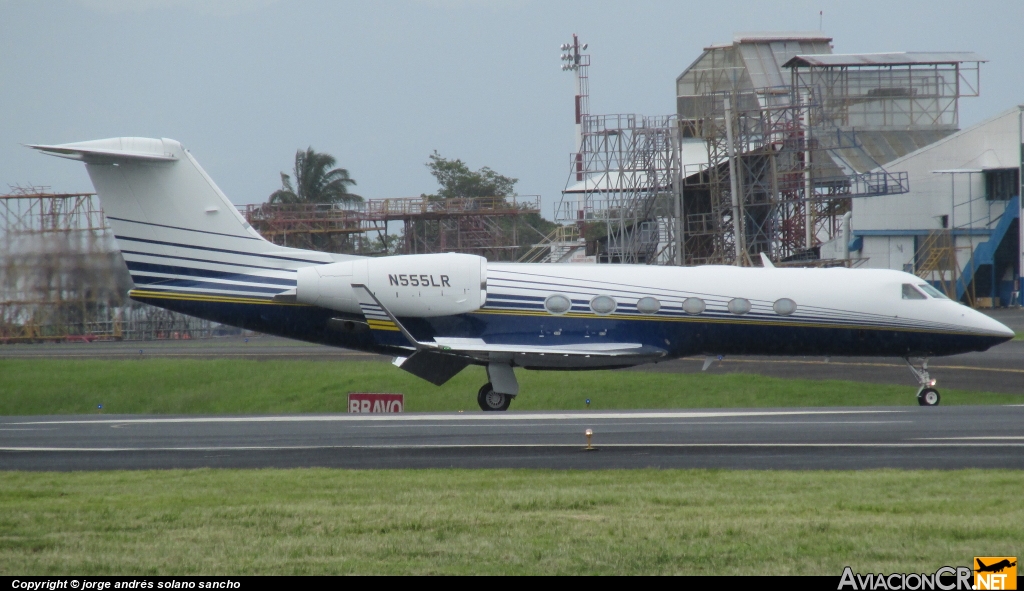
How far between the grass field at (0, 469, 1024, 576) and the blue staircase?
40.9 meters

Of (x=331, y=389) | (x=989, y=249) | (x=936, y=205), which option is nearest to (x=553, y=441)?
(x=331, y=389)

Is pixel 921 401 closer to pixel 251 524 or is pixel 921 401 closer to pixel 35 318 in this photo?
pixel 251 524

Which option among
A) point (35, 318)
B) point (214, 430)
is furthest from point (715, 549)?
point (35, 318)

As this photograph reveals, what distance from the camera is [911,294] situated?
20781mm

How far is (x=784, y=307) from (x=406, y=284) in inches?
280

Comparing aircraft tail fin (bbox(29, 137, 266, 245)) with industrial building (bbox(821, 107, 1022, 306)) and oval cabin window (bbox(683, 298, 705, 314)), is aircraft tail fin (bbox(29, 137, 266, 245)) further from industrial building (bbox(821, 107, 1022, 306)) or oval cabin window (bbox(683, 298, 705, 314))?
industrial building (bbox(821, 107, 1022, 306))

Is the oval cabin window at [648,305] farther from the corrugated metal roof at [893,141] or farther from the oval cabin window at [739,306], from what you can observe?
the corrugated metal roof at [893,141]

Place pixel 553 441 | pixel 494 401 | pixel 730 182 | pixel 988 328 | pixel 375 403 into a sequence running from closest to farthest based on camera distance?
pixel 553 441
pixel 494 401
pixel 988 328
pixel 375 403
pixel 730 182

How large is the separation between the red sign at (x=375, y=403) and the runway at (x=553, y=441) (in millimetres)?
3715

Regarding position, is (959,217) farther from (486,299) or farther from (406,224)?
(486,299)

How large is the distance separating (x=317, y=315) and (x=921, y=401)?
11.3m

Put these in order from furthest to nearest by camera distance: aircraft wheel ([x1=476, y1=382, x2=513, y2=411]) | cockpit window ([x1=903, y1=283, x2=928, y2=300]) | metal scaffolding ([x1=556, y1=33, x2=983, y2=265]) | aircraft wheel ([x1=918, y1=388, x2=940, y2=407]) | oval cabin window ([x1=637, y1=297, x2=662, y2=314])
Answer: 1. metal scaffolding ([x1=556, y1=33, x2=983, y2=265])
2. cockpit window ([x1=903, y1=283, x2=928, y2=300])
3. aircraft wheel ([x1=476, y1=382, x2=513, y2=411])
4. oval cabin window ([x1=637, y1=297, x2=662, y2=314])
5. aircraft wheel ([x1=918, y1=388, x2=940, y2=407])

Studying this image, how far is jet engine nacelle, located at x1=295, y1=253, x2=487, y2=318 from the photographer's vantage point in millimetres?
19938

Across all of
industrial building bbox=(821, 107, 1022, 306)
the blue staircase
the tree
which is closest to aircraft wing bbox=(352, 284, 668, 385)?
the blue staircase
